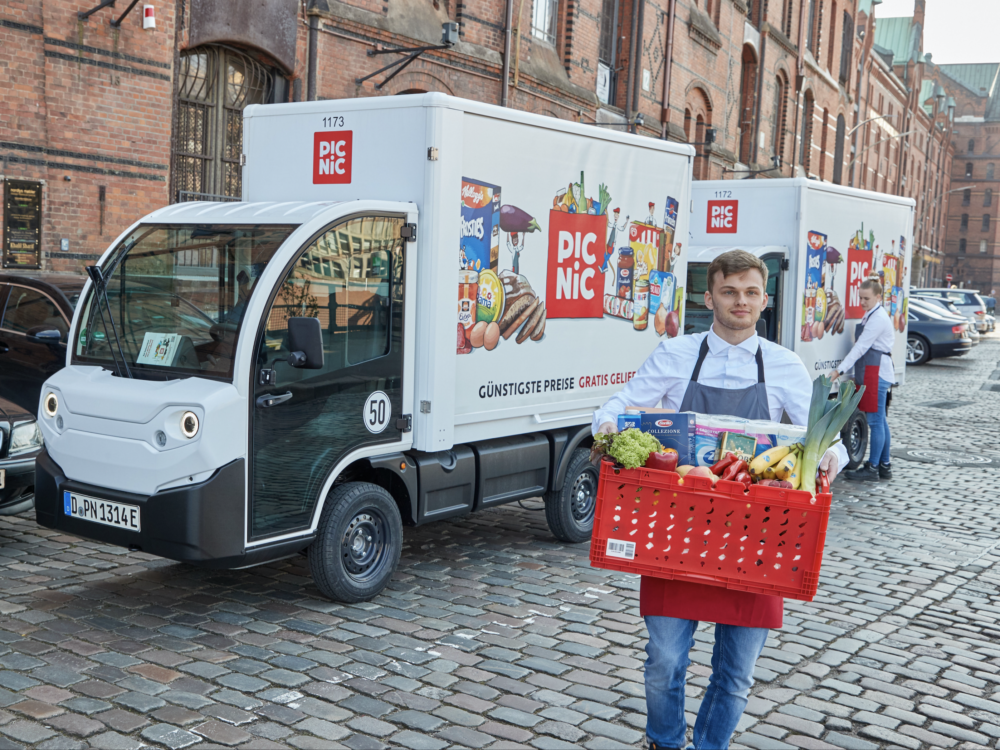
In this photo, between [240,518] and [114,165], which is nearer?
[240,518]

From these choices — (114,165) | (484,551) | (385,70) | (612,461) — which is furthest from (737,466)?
(385,70)

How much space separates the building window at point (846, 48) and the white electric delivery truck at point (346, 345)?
40.0m

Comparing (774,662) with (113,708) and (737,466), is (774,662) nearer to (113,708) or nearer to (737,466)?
(737,466)

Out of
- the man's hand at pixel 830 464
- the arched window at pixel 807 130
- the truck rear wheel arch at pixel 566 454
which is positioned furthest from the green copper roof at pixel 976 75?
the man's hand at pixel 830 464

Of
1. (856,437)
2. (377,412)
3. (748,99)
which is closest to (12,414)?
(377,412)

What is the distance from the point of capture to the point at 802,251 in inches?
416

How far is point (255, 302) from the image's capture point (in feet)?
17.3

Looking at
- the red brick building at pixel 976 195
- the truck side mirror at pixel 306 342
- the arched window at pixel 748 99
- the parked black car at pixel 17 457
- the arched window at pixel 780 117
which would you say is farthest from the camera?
the red brick building at pixel 976 195

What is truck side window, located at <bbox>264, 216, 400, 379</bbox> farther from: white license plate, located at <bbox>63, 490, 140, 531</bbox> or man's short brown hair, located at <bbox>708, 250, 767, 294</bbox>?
man's short brown hair, located at <bbox>708, 250, 767, 294</bbox>

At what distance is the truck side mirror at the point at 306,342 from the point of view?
5188 millimetres

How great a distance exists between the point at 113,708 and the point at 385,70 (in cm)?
1279

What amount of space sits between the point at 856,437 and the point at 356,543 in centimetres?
742

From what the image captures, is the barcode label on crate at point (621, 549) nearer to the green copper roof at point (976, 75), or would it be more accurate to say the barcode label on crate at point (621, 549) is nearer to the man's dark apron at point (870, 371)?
the man's dark apron at point (870, 371)

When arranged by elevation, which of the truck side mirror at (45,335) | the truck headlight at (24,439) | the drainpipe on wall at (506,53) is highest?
the drainpipe on wall at (506,53)
